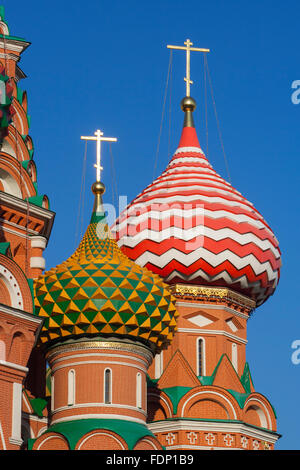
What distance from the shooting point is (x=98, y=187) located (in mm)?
29438

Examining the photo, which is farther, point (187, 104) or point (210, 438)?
point (187, 104)

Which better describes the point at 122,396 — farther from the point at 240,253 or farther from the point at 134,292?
the point at 240,253

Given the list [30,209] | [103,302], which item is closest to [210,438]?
[103,302]

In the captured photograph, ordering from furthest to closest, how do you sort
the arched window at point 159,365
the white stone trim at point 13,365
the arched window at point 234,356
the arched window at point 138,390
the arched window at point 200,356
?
the arched window at point 234,356, the arched window at point 159,365, the arched window at point 200,356, the arched window at point 138,390, the white stone trim at point 13,365

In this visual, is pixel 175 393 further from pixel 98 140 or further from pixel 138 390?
pixel 98 140

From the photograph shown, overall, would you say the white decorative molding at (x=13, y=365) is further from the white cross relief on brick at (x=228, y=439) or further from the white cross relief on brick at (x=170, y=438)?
the white cross relief on brick at (x=228, y=439)

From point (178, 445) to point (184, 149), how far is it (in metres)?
7.71

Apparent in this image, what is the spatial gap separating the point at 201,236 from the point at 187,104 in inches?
176

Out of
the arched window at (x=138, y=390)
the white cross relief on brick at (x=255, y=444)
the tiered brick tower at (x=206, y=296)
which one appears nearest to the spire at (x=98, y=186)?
the tiered brick tower at (x=206, y=296)

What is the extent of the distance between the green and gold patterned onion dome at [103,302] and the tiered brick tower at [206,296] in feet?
9.38

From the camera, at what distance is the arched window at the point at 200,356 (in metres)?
30.9

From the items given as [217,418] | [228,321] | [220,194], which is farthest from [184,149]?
[217,418]

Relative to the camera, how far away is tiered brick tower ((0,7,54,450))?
24672mm

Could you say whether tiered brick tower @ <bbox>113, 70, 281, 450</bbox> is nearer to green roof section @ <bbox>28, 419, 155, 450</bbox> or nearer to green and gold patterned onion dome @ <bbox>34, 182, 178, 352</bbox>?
green and gold patterned onion dome @ <bbox>34, 182, 178, 352</bbox>
